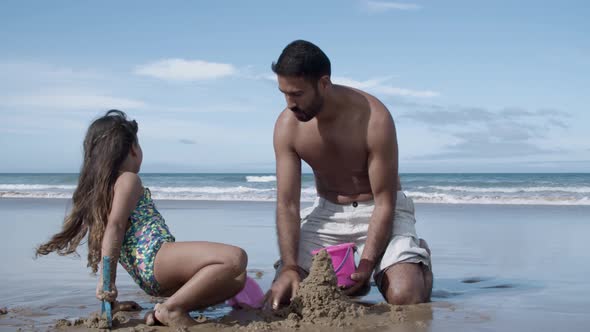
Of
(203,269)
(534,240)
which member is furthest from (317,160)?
(534,240)

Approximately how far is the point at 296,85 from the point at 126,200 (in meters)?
1.22

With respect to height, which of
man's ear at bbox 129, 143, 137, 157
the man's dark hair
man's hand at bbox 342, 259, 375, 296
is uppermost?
the man's dark hair

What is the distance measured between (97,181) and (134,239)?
39cm

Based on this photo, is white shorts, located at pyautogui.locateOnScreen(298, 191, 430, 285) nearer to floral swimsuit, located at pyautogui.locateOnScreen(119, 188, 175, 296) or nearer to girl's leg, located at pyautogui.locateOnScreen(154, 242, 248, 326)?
girl's leg, located at pyautogui.locateOnScreen(154, 242, 248, 326)

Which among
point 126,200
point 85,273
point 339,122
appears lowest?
point 85,273

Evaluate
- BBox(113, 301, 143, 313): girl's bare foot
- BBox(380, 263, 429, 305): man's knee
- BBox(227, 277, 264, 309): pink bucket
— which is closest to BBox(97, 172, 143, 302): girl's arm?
BBox(113, 301, 143, 313): girl's bare foot

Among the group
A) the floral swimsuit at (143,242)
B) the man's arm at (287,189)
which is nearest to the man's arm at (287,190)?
the man's arm at (287,189)

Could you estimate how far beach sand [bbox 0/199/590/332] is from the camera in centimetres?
372

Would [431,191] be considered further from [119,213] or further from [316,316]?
[119,213]

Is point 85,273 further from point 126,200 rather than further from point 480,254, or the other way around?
point 480,254

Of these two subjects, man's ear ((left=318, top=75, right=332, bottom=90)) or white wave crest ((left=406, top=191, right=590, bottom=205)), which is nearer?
man's ear ((left=318, top=75, right=332, bottom=90))

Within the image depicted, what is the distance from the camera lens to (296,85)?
4.02 meters

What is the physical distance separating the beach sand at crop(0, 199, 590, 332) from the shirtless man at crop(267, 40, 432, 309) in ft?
0.82

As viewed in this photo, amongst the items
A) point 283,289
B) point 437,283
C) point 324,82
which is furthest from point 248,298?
point 437,283
